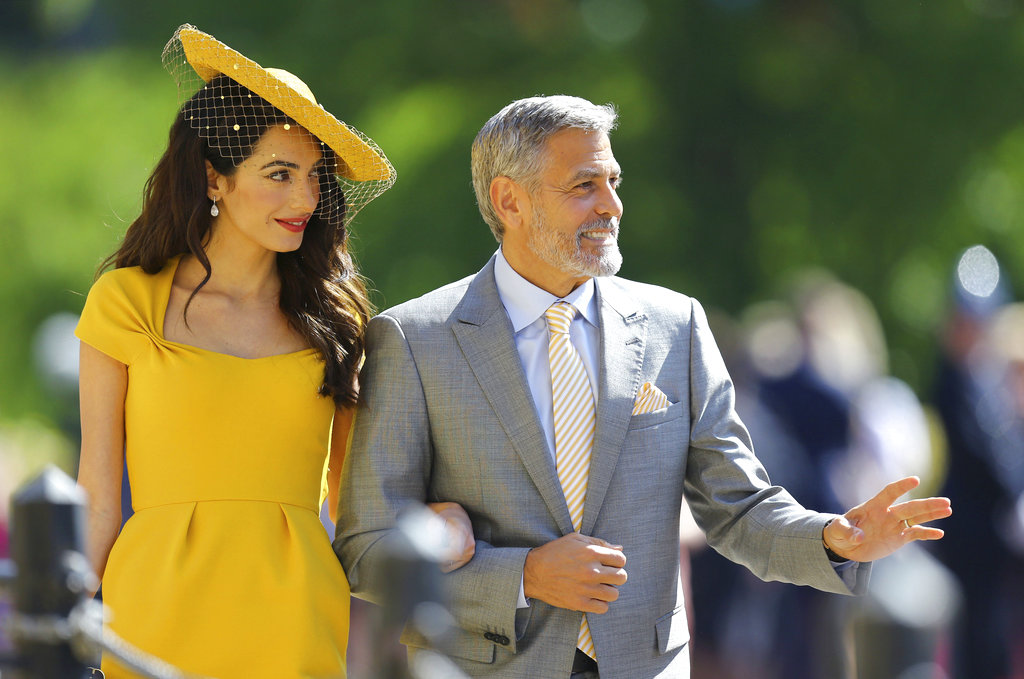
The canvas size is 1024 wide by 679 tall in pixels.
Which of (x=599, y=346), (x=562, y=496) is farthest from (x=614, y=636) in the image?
(x=599, y=346)

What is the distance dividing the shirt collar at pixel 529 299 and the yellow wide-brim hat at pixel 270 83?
1.74ft

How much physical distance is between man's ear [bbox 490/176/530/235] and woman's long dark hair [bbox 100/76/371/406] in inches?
17.4

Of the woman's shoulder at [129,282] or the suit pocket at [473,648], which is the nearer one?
the suit pocket at [473,648]

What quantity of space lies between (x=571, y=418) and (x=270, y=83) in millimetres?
1123

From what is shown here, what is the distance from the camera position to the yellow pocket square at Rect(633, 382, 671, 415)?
325 cm

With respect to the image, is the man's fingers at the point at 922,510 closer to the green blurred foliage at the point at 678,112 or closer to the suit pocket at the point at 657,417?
the suit pocket at the point at 657,417

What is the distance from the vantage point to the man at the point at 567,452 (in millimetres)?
3076

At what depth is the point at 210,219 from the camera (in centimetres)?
339

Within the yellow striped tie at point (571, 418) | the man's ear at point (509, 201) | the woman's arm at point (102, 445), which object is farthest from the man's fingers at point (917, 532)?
the woman's arm at point (102, 445)

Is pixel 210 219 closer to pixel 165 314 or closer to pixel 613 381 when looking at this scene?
pixel 165 314

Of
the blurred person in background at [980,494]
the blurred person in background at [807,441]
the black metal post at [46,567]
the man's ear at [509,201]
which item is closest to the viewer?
the black metal post at [46,567]

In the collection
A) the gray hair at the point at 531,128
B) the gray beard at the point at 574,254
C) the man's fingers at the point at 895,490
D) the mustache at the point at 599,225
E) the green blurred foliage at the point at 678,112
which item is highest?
the green blurred foliage at the point at 678,112

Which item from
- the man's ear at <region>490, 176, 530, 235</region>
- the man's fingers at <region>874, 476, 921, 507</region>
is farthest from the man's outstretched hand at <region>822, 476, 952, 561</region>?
the man's ear at <region>490, 176, 530, 235</region>

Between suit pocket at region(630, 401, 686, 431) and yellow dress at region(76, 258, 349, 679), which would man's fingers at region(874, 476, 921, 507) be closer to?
suit pocket at region(630, 401, 686, 431)
